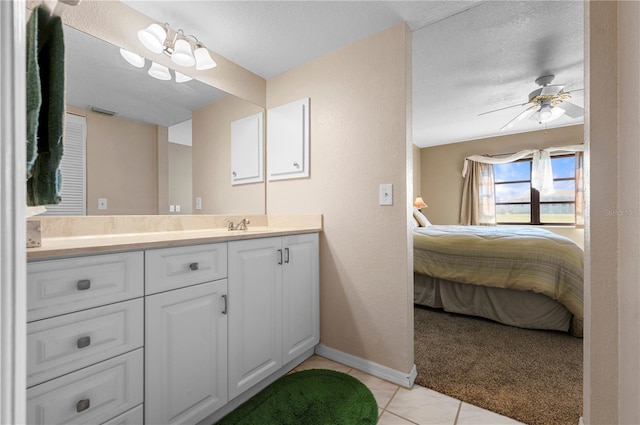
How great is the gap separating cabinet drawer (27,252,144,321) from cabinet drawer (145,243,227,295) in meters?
0.04

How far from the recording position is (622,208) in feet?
2.75

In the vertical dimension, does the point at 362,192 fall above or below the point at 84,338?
above

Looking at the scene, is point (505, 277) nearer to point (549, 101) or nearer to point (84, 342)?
point (549, 101)

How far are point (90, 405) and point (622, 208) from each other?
1.77m

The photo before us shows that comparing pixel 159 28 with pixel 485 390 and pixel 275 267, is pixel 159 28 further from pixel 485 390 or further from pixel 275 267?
pixel 485 390

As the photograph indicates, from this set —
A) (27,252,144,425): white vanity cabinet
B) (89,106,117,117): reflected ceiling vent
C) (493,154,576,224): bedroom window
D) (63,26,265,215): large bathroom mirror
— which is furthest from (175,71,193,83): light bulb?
(493,154,576,224): bedroom window

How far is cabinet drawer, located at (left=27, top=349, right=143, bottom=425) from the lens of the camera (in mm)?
803

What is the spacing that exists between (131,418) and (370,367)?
4.12ft

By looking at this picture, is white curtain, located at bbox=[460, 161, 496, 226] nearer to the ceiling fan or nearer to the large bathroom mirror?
the ceiling fan

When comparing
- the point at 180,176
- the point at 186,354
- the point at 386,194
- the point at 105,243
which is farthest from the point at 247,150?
the point at 186,354

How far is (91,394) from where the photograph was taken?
0.89 metres

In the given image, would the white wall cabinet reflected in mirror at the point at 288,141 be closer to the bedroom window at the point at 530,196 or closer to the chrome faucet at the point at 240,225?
the chrome faucet at the point at 240,225

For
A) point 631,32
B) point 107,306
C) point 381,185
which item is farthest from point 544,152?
point 107,306

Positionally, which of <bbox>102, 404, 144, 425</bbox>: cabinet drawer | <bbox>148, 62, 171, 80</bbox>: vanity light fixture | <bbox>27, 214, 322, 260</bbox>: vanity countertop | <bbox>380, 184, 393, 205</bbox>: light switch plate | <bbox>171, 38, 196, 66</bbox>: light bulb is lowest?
<bbox>102, 404, 144, 425</bbox>: cabinet drawer
